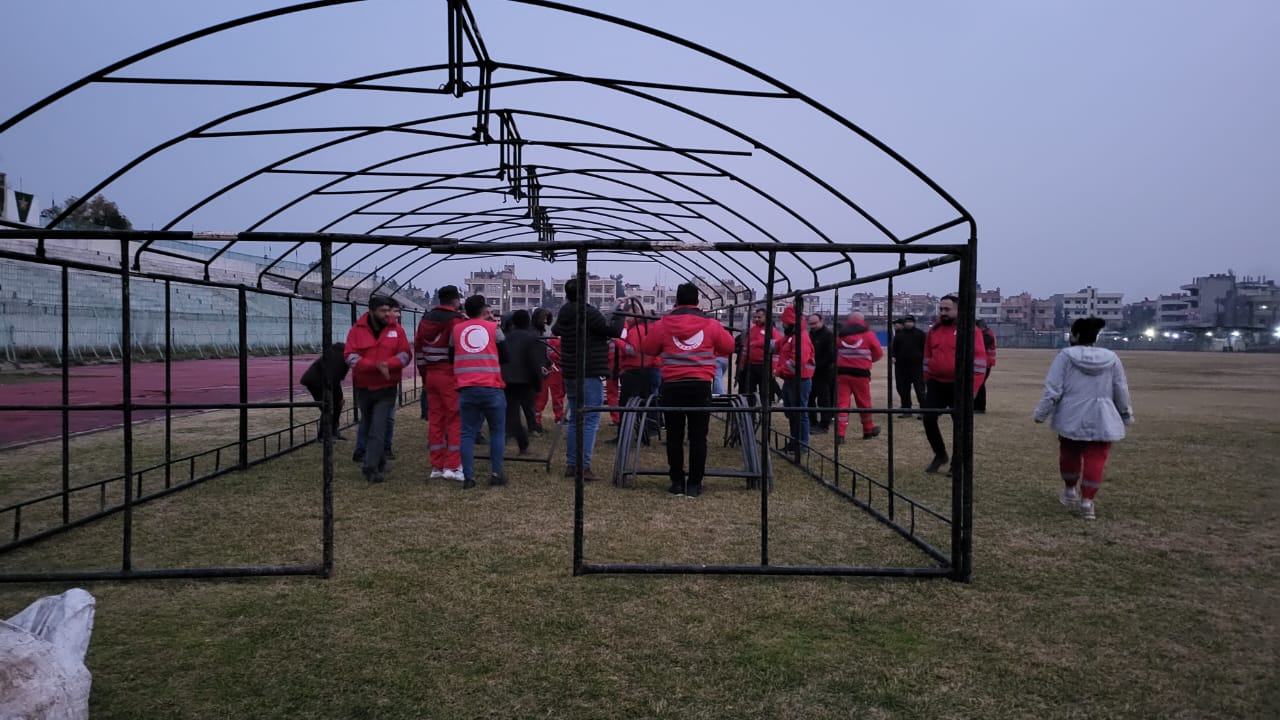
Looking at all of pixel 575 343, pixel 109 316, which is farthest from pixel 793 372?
pixel 109 316

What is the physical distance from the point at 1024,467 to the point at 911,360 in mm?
3944

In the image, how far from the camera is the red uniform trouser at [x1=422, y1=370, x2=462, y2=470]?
7785mm

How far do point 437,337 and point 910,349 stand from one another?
8.19m

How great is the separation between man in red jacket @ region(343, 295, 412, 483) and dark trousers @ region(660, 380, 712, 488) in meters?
2.64

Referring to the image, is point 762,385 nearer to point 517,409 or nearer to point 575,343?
point 575,343

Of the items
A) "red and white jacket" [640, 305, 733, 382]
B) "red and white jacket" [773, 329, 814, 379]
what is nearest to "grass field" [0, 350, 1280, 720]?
"red and white jacket" [640, 305, 733, 382]

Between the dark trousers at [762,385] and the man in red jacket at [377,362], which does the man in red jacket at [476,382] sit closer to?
the man in red jacket at [377,362]

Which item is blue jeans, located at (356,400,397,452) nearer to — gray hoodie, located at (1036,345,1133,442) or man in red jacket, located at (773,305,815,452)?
man in red jacket, located at (773,305,815,452)

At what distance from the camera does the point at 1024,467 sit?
8.78 meters

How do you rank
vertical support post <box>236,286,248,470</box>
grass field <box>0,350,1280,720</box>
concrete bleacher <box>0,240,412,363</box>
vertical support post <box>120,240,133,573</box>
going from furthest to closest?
1. concrete bleacher <box>0,240,412,363</box>
2. vertical support post <box>236,286,248,470</box>
3. vertical support post <box>120,240,133,573</box>
4. grass field <box>0,350,1280,720</box>

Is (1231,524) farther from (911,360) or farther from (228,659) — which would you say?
(228,659)

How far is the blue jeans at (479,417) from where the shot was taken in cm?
735

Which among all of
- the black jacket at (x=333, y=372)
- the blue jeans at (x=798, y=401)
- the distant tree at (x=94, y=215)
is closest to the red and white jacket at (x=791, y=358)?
the blue jeans at (x=798, y=401)

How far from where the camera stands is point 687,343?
6801 millimetres
